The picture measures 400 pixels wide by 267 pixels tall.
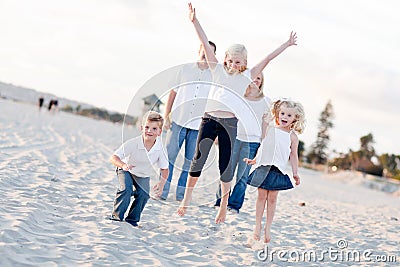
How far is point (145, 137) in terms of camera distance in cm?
409

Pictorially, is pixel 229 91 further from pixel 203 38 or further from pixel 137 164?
pixel 137 164

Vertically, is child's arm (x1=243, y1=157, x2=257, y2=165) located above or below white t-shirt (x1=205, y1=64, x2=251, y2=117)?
below

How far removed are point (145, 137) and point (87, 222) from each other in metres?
0.85

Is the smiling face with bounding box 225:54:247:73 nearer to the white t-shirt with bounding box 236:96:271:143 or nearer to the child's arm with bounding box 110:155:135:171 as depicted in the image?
the white t-shirt with bounding box 236:96:271:143

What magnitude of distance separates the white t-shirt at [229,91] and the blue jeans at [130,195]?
0.97 metres

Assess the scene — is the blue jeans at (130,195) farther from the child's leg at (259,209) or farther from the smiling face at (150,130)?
the child's leg at (259,209)

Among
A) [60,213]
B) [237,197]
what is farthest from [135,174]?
[237,197]

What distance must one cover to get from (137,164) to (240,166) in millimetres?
1473

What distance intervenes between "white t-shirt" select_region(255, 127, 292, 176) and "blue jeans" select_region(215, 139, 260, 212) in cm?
74

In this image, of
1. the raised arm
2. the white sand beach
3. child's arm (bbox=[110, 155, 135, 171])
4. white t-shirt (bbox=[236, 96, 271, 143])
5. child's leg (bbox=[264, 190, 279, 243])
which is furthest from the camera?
white t-shirt (bbox=[236, 96, 271, 143])

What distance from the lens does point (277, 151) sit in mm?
4023

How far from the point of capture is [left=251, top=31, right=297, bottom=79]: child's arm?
171 inches

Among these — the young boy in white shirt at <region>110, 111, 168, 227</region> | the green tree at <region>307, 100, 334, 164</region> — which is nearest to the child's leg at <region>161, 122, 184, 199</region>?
the young boy in white shirt at <region>110, 111, 168, 227</region>

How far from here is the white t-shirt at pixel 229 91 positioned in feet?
14.4
